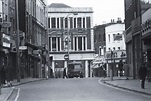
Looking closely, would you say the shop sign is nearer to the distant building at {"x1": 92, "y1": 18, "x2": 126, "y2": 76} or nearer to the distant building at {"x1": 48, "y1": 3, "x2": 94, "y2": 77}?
the distant building at {"x1": 92, "y1": 18, "x2": 126, "y2": 76}

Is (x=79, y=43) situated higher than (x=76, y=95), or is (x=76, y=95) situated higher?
(x=79, y=43)

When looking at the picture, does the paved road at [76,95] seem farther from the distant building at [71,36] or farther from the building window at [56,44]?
the building window at [56,44]

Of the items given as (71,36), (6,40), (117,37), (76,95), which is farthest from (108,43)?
(76,95)

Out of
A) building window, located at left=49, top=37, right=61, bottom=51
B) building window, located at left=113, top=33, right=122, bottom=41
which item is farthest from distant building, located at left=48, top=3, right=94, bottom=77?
building window, located at left=113, top=33, right=122, bottom=41

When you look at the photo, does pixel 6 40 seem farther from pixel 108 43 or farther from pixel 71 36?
pixel 71 36

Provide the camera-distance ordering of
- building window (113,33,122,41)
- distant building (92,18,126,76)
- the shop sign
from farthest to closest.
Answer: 1. building window (113,33,122,41)
2. distant building (92,18,126,76)
3. the shop sign

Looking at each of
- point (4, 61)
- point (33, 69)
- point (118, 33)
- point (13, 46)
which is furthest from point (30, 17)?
point (118, 33)

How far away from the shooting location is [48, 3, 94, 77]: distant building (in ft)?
362

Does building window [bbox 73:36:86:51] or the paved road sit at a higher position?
building window [bbox 73:36:86:51]

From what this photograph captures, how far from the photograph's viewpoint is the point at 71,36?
110938 mm

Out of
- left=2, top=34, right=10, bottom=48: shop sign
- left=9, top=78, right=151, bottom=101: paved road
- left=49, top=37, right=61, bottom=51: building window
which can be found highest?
left=49, top=37, right=61, bottom=51: building window

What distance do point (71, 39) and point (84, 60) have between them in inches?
233

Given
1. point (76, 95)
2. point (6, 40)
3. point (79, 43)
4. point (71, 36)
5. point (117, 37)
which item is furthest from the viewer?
point (71, 36)

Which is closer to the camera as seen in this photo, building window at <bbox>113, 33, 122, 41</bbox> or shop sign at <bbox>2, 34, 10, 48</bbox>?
shop sign at <bbox>2, 34, 10, 48</bbox>
